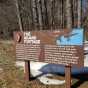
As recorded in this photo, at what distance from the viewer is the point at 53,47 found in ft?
26.1

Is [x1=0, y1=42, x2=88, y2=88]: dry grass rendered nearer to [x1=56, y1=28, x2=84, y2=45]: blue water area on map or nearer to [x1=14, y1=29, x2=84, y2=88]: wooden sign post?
[x1=14, y1=29, x2=84, y2=88]: wooden sign post

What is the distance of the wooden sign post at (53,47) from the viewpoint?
7.41 m

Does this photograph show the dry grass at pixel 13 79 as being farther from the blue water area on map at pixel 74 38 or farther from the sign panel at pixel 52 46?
the blue water area on map at pixel 74 38

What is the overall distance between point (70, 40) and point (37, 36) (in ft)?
4.06

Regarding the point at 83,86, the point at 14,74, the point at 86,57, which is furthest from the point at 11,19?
the point at 83,86

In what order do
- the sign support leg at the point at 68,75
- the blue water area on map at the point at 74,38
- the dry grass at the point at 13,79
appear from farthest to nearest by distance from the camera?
the dry grass at the point at 13,79 → the sign support leg at the point at 68,75 → the blue water area on map at the point at 74,38

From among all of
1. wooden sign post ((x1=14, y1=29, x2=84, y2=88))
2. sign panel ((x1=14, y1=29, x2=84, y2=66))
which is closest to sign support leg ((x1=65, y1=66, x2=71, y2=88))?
wooden sign post ((x1=14, y1=29, x2=84, y2=88))

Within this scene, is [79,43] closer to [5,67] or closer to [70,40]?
[70,40]

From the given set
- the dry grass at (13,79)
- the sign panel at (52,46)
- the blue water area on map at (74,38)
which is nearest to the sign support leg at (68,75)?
the sign panel at (52,46)

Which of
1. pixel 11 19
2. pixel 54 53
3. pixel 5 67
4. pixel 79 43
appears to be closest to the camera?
pixel 79 43

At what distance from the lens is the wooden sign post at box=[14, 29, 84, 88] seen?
741 cm

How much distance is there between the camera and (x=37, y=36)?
27.5ft

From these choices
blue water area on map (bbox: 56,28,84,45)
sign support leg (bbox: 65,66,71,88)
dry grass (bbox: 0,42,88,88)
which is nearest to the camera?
blue water area on map (bbox: 56,28,84,45)

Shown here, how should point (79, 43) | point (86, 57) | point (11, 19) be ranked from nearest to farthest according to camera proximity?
point (79, 43) < point (86, 57) < point (11, 19)
